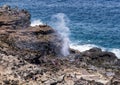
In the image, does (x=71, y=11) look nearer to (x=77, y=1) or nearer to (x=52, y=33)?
(x=77, y=1)

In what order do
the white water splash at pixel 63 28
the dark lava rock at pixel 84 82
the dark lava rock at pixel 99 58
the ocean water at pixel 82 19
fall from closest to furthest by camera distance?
the dark lava rock at pixel 84 82 < the dark lava rock at pixel 99 58 < the white water splash at pixel 63 28 < the ocean water at pixel 82 19

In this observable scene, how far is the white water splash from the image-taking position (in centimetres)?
5996

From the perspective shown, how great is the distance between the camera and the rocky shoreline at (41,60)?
3956 cm

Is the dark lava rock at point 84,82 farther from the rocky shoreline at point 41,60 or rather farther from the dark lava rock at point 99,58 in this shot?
the dark lava rock at point 99,58

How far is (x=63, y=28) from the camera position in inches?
3386

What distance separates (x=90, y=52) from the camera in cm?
5869

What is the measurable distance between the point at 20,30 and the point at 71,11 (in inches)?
2283

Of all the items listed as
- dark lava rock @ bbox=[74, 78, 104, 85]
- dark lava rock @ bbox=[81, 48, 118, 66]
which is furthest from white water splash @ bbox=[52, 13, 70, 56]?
dark lava rock @ bbox=[74, 78, 104, 85]

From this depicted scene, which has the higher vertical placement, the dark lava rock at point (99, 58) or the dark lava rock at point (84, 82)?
the dark lava rock at point (84, 82)

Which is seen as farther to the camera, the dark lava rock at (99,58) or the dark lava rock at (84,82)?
the dark lava rock at (99,58)

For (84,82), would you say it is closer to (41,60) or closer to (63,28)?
(41,60)

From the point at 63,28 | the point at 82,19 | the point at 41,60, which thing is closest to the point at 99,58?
the point at 41,60

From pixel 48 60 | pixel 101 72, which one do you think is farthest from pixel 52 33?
pixel 101 72

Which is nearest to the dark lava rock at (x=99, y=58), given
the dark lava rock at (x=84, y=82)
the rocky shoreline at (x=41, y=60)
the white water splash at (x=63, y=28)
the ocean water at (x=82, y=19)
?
the rocky shoreline at (x=41, y=60)
